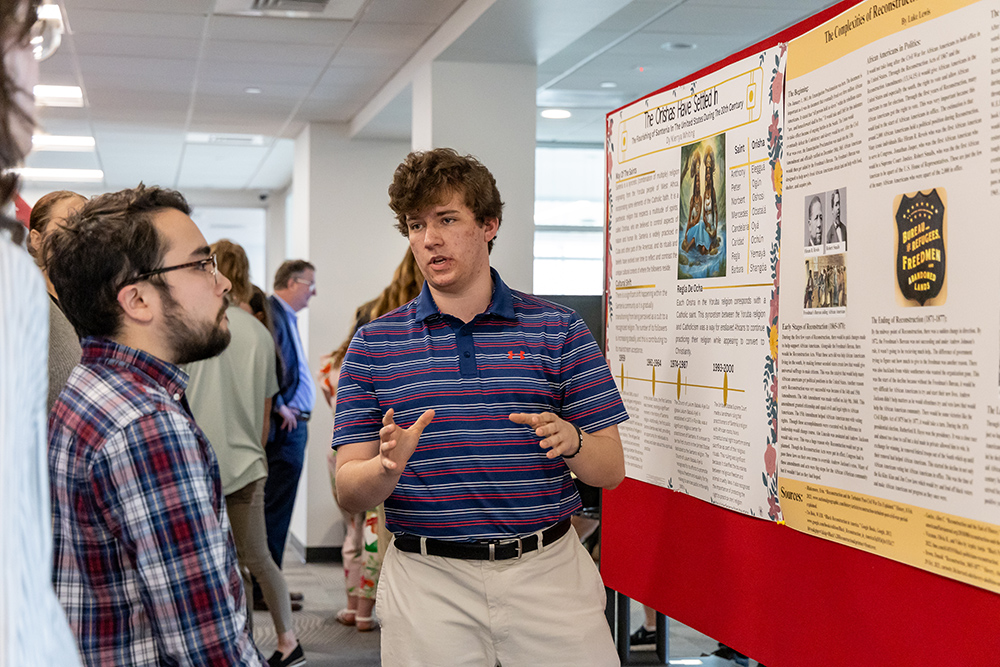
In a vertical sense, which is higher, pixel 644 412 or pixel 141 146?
pixel 141 146

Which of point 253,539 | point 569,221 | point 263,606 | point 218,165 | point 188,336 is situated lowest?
point 263,606

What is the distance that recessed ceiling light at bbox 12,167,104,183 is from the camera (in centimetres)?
900

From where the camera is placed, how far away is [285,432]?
4.98 metres

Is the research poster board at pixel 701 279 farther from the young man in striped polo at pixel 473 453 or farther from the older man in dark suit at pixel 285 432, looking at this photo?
the older man in dark suit at pixel 285 432

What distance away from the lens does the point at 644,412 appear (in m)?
2.67

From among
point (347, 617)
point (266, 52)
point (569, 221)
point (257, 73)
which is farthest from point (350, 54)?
point (569, 221)

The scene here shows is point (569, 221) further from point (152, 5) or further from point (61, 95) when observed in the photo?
point (152, 5)

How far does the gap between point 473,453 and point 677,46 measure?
3.53m

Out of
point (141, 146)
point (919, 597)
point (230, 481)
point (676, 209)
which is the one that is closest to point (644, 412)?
point (676, 209)

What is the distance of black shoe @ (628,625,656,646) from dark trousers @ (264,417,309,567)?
1.83m

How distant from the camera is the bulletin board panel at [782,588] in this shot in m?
1.61

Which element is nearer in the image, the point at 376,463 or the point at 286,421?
the point at 376,463

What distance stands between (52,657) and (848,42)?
1.69m

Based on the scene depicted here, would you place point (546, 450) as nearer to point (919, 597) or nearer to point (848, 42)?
point (919, 597)
